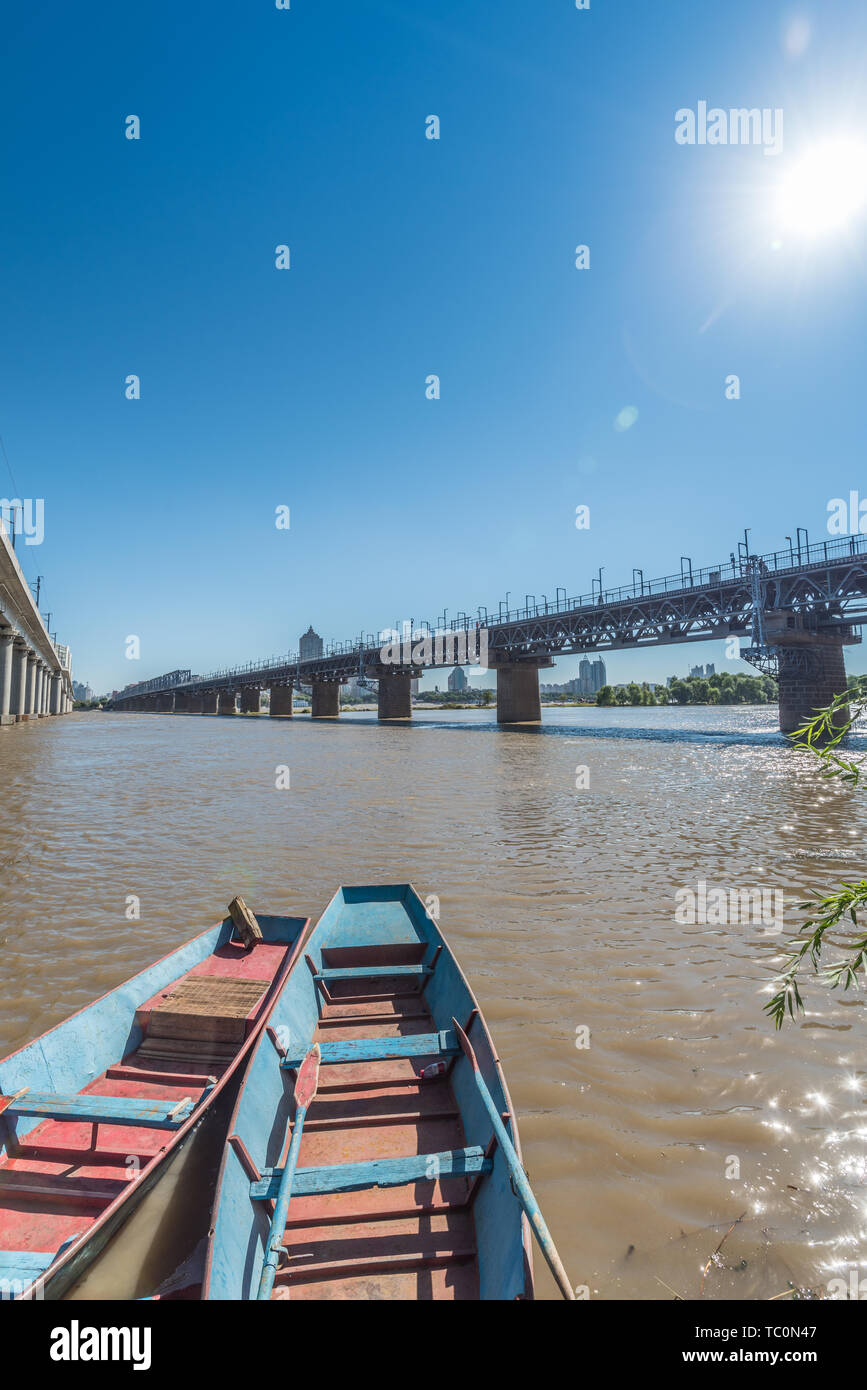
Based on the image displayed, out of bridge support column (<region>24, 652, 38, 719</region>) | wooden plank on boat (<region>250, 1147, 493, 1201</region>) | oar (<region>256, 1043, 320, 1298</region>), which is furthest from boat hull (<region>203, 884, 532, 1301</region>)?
bridge support column (<region>24, 652, 38, 719</region>)

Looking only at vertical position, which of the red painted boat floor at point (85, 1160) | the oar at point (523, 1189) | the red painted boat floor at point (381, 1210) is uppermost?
the oar at point (523, 1189)

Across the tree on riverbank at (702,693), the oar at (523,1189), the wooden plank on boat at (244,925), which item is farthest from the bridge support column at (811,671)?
the tree on riverbank at (702,693)

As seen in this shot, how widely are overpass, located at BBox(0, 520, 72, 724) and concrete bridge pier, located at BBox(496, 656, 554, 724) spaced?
5350 cm

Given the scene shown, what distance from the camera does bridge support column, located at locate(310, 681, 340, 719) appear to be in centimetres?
11281

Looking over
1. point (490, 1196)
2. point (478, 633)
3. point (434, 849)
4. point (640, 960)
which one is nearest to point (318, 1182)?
point (490, 1196)

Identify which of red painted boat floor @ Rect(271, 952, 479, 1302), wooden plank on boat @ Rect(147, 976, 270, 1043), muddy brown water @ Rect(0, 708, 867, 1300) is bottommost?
muddy brown water @ Rect(0, 708, 867, 1300)

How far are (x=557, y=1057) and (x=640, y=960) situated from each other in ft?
9.64

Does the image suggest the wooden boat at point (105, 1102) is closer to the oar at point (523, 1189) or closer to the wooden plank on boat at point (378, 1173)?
the wooden plank on boat at point (378, 1173)

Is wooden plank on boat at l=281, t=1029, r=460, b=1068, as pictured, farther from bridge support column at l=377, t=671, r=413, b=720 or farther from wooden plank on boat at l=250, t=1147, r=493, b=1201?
bridge support column at l=377, t=671, r=413, b=720

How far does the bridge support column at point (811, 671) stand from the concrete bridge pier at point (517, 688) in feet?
100

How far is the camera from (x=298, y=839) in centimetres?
1672

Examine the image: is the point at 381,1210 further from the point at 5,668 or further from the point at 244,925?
the point at 5,668

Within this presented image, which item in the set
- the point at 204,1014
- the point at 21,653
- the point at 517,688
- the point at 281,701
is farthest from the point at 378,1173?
the point at 281,701

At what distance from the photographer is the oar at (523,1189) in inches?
108
